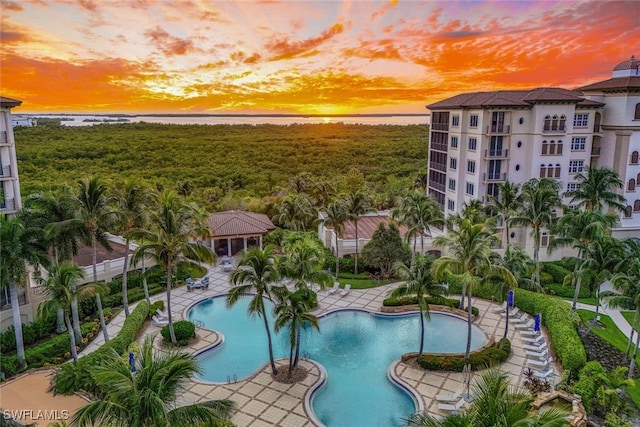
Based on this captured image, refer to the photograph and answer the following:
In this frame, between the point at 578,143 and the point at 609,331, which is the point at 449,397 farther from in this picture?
the point at 578,143

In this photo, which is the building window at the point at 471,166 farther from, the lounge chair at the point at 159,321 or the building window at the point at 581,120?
the lounge chair at the point at 159,321

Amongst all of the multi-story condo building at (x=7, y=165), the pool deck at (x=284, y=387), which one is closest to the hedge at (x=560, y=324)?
the pool deck at (x=284, y=387)

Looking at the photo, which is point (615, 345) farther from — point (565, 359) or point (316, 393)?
point (316, 393)

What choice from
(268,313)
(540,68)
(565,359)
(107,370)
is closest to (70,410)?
(107,370)

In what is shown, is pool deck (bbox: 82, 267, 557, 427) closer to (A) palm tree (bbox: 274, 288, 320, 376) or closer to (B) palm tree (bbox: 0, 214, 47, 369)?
(A) palm tree (bbox: 274, 288, 320, 376)

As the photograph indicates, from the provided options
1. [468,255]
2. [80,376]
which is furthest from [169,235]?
[468,255]
